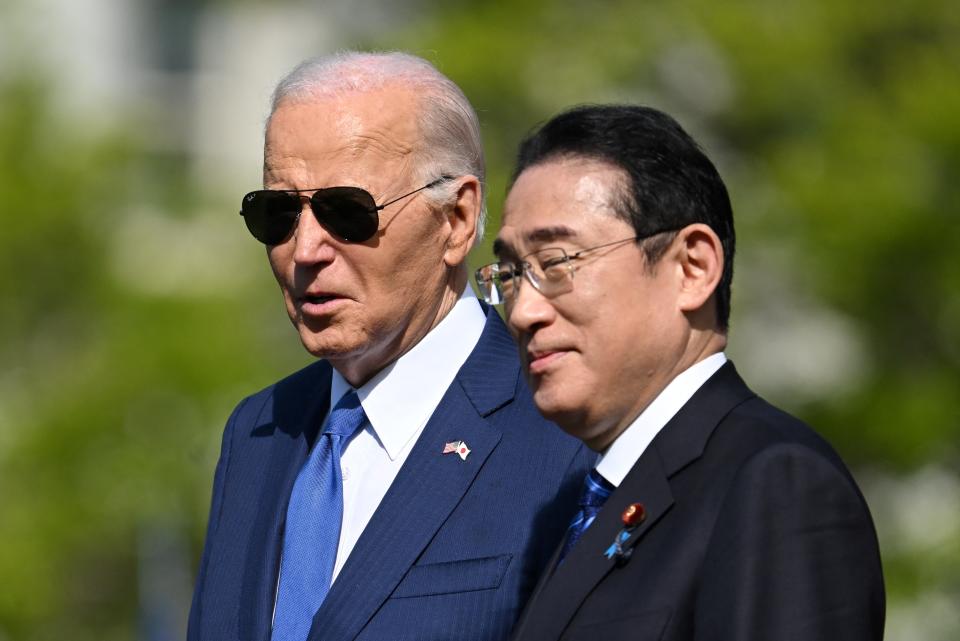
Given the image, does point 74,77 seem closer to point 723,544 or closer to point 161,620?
point 161,620

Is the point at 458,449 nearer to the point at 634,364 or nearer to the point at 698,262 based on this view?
the point at 634,364

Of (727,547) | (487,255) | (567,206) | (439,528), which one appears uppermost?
(487,255)

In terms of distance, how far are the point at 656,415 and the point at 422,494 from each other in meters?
0.84

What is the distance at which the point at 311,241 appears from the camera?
3844 mm

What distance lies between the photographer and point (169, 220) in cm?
1311

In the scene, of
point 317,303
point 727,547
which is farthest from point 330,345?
point 727,547

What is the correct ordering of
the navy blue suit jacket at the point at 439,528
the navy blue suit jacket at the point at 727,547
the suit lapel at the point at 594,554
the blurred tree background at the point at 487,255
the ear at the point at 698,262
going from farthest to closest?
the blurred tree background at the point at 487,255 → the navy blue suit jacket at the point at 439,528 → the ear at the point at 698,262 → the suit lapel at the point at 594,554 → the navy blue suit jacket at the point at 727,547

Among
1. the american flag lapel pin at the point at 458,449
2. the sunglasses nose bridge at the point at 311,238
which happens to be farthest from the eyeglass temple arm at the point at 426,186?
the american flag lapel pin at the point at 458,449

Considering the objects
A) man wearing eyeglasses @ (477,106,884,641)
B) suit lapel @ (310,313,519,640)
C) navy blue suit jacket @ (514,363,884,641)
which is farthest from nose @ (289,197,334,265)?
navy blue suit jacket @ (514,363,884,641)

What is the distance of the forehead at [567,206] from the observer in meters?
3.03

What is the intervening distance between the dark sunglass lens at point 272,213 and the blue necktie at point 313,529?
0.44 metres

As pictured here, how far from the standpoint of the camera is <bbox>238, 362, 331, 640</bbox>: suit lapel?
381 cm

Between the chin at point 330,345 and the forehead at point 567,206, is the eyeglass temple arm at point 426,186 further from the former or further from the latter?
the forehead at point 567,206

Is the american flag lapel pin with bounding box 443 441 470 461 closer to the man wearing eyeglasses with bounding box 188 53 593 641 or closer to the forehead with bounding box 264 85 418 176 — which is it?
the man wearing eyeglasses with bounding box 188 53 593 641
